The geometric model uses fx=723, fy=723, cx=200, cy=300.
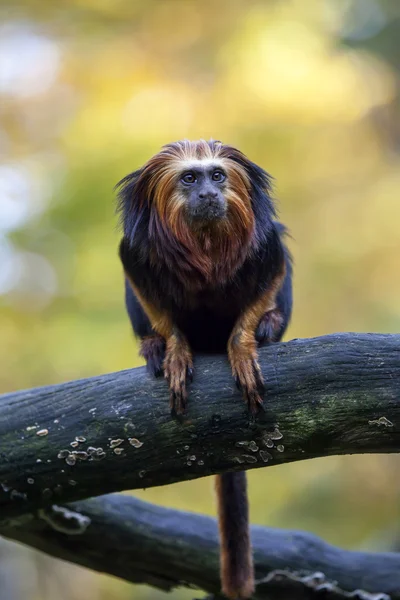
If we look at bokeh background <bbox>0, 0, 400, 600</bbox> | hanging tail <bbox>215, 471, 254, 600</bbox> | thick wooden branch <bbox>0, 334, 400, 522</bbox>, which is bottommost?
A: hanging tail <bbox>215, 471, 254, 600</bbox>

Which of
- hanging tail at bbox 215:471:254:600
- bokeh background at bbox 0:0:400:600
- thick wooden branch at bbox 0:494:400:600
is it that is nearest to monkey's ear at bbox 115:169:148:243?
hanging tail at bbox 215:471:254:600

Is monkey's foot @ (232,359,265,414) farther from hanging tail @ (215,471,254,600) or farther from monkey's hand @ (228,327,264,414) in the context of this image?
hanging tail @ (215,471,254,600)

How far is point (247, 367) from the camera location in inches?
86.4

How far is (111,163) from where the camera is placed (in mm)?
5594

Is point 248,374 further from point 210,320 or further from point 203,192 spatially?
point 203,192

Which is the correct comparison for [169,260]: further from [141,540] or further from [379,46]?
[379,46]

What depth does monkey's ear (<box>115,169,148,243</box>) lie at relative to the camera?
8.23 feet

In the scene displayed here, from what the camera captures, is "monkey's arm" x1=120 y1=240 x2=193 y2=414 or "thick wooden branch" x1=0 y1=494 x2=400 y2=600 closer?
"monkey's arm" x1=120 y1=240 x2=193 y2=414

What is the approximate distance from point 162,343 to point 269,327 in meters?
0.38

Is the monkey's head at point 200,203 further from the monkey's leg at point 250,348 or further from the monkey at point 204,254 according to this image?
the monkey's leg at point 250,348

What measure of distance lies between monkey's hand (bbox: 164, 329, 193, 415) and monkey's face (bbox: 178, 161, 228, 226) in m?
0.42

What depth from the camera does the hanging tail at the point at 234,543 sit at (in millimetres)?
2592

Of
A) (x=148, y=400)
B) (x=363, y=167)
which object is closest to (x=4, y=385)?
(x=363, y=167)

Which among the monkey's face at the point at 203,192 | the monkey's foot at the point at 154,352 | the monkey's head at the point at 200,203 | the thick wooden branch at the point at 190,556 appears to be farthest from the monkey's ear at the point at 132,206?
the thick wooden branch at the point at 190,556
